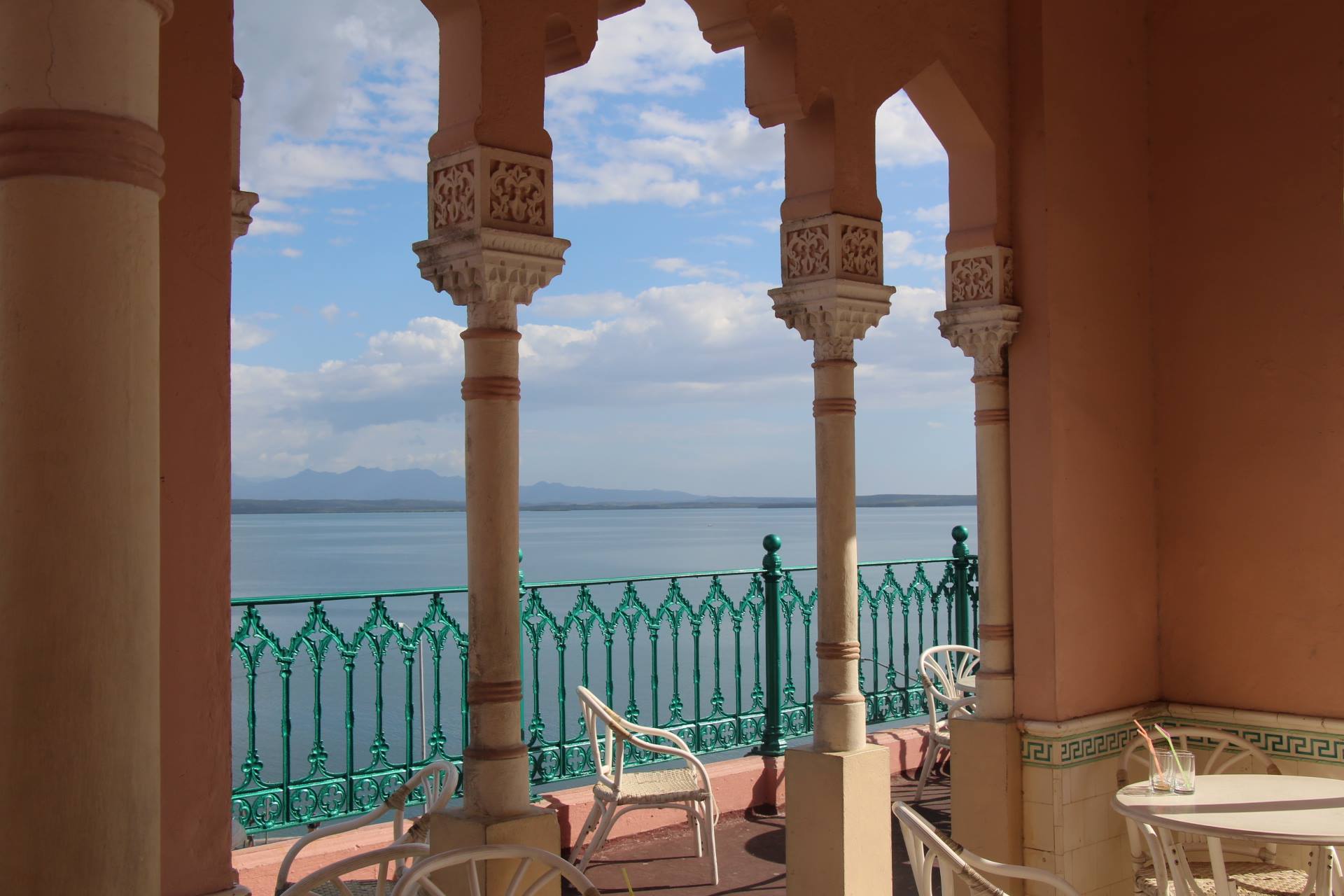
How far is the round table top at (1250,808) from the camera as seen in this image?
303cm

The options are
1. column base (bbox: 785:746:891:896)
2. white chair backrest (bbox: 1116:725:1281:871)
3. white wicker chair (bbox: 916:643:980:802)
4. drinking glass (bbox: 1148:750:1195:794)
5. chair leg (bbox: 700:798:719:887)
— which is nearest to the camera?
drinking glass (bbox: 1148:750:1195:794)

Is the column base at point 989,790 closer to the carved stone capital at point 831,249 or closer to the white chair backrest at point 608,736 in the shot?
the white chair backrest at point 608,736

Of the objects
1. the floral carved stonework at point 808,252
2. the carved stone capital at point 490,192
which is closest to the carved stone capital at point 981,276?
the floral carved stonework at point 808,252

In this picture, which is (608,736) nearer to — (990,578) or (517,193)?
(990,578)

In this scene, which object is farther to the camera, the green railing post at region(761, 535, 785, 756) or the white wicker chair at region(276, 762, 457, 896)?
the green railing post at region(761, 535, 785, 756)

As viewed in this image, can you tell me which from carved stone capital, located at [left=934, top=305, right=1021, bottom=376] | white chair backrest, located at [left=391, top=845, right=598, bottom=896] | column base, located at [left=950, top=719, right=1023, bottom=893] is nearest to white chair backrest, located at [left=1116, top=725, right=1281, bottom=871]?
column base, located at [left=950, top=719, right=1023, bottom=893]

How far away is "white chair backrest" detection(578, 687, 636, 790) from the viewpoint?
4.70m

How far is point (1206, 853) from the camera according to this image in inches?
165

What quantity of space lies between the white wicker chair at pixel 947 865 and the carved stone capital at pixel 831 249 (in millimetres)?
1887

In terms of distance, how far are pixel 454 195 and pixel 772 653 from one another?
3.77m

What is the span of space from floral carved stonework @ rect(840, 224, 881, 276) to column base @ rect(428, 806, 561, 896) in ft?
6.90

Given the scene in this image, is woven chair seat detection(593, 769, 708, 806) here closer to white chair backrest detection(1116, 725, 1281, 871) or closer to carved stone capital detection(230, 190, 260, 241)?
white chair backrest detection(1116, 725, 1281, 871)

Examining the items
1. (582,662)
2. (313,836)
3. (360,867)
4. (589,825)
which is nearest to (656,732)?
(589,825)

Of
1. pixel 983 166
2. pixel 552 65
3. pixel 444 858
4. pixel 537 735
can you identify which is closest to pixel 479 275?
pixel 552 65
